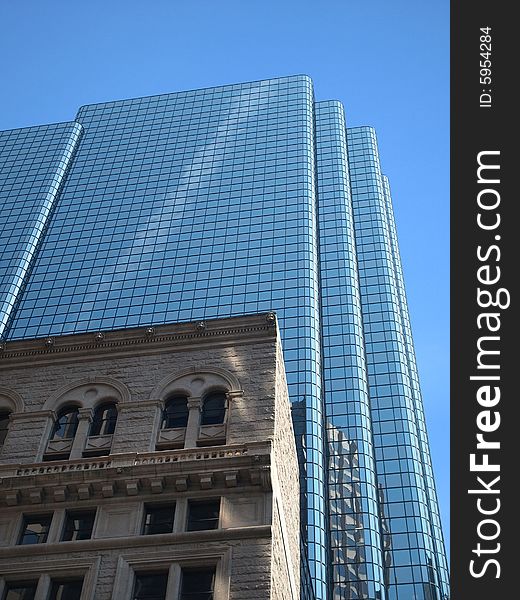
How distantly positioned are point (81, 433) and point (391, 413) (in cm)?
8050

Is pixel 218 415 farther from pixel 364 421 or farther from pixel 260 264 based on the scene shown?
pixel 260 264

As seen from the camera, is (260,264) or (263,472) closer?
(263,472)

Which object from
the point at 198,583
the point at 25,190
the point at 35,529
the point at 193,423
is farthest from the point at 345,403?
the point at 198,583

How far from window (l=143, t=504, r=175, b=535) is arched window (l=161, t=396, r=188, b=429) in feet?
13.6

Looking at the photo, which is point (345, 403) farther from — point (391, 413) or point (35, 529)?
point (35, 529)

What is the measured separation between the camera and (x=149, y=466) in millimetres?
31609

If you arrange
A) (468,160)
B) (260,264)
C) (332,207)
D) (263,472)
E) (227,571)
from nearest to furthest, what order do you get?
(468,160), (227,571), (263,472), (260,264), (332,207)

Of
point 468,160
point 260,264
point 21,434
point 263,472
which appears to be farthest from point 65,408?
point 260,264

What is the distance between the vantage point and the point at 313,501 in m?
95.8

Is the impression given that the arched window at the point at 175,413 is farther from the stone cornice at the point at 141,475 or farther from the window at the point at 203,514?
the window at the point at 203,514

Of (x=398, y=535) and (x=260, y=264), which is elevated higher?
(x=260, y=264)

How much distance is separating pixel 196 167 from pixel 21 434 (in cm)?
11070

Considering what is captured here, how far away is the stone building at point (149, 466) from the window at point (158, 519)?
43 millimetres

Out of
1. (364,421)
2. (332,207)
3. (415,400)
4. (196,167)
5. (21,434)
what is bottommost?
(21,434)
